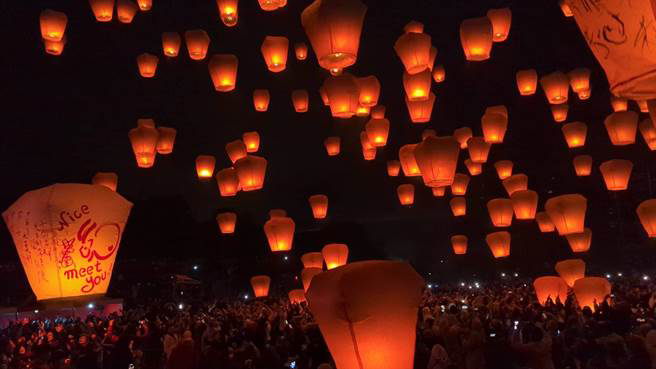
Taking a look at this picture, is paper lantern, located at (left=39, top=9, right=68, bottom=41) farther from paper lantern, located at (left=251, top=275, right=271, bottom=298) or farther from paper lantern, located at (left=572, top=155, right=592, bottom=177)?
paper lantern, located at (left=251, top=275, right=271, bottom=298)

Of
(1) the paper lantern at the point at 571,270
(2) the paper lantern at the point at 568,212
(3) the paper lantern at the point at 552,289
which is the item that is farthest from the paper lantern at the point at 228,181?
(1) the paper lantern at the point at 571,270

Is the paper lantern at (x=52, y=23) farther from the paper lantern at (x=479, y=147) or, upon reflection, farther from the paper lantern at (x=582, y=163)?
the paper lantern at (x=582, y=163)

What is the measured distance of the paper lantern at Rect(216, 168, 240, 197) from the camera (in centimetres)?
1268

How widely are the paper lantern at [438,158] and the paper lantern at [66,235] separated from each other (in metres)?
4.88

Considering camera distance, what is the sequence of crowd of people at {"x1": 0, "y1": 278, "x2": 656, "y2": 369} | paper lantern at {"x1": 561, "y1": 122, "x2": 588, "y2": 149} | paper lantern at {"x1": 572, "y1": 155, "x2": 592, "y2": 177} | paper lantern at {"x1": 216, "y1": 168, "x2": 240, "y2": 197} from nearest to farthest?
crowd of people at {"x1": 0, "y1": 278, "x2": 656, "y2": 369}, paper lantern at {"x1": 561, "y1": 122, "x2": 588, "y2": 149}, paper lantern at {"x1": 216, "y1": 168, "x2": 240, "y2": 197}, paper lantern at {"x1": 572, "y1": 155, "x2": 592, "y2": 177}

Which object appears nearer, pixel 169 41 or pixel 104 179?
pixel 169 41

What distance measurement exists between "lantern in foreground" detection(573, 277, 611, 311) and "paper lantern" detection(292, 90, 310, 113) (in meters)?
6.34

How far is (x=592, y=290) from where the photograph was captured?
36.1 feet

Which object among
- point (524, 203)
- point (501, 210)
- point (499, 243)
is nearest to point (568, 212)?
point (524, 203)

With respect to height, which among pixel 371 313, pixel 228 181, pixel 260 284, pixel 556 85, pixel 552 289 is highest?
pixel 556 85

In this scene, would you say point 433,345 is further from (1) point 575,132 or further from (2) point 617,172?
(1) point 575,132

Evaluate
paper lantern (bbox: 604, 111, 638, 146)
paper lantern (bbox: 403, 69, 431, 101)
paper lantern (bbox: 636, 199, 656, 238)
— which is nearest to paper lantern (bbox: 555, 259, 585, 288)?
paper lantern (bbox: 636, 199, 656, 238)

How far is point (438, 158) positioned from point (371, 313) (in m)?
5.97

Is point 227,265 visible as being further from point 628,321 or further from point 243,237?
point 628,321
